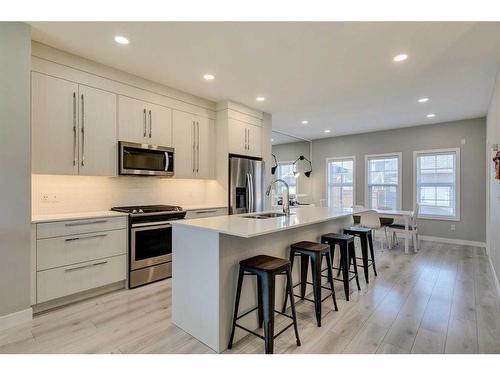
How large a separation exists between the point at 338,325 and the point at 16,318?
273cm

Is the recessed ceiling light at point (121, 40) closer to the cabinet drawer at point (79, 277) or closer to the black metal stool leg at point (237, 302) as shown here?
the cabinet drawer at point (79, 277)

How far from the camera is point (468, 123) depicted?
5473 millimetres

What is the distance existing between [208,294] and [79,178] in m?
2.34

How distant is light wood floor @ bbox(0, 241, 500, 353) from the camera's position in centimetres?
198

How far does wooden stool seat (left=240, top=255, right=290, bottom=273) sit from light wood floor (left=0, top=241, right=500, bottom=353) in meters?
0.58

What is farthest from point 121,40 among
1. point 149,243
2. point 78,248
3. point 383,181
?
point 383,181

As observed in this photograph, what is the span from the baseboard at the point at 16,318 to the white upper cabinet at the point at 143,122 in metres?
1.97

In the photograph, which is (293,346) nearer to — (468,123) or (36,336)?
(36,336)

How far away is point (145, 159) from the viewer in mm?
3498

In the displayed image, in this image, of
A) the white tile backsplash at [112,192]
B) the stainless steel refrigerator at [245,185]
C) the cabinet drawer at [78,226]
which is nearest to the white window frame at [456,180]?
the stainless steel refrigerator at [245,185]

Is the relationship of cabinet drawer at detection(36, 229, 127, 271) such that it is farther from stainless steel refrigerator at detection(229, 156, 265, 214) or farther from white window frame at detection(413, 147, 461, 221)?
white window frame at detection(413, 147, 461, 221)

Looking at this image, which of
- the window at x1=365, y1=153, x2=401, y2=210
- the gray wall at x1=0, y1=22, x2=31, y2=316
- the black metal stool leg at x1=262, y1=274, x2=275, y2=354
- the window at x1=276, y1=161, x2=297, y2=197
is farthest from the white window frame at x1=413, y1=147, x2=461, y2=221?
the gray wall at x1=0, y1=22, x2=31, y2=316

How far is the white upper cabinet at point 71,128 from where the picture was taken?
8.75ft
